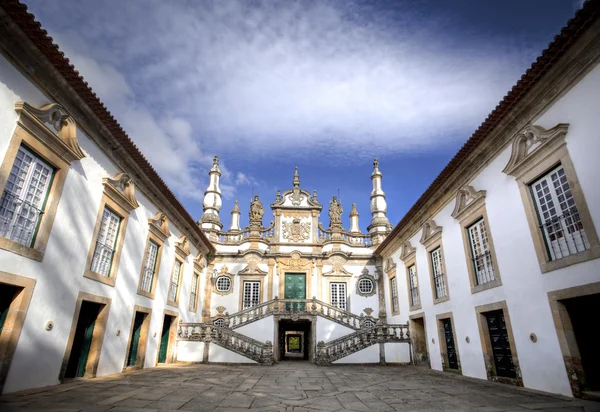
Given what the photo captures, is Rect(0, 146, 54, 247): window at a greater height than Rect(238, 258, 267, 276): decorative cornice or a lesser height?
lesser

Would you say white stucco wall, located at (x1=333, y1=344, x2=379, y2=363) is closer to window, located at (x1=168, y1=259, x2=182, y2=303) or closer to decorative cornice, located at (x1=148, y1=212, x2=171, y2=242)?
window, located at (x1=168, y1=259, x2=182, y2=303)

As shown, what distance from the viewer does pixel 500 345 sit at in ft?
27.0

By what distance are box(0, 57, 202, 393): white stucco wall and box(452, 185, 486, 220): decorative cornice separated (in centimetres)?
951

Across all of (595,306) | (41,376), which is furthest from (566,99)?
(41,376)

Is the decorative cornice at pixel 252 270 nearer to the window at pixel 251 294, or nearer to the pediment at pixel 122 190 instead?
the window at pixel 251 294

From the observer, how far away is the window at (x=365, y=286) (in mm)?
18284

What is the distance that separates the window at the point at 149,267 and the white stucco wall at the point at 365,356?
7.86 metres

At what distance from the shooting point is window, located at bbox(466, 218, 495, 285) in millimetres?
8727

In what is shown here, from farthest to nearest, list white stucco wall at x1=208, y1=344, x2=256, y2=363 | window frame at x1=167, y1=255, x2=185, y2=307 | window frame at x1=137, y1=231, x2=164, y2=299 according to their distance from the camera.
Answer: white stucco wall at x1=208, y1=344, x2=256, y2=363 → window frame at x1=167, y1=255, x2=185, y2=307 → window frame at x1=137, y1=231, x2=164, y2=299

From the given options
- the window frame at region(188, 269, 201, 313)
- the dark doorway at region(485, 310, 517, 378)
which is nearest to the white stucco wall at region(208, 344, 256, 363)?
the window frame at region(188, 269, 201, 313)

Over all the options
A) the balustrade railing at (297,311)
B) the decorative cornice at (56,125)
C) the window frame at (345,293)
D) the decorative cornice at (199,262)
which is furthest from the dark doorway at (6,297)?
the window frame at (345,293)

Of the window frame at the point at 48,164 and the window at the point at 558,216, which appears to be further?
the window at the point at 558,216

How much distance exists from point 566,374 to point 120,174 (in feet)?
35.1

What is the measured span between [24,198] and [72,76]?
8.28 ft
